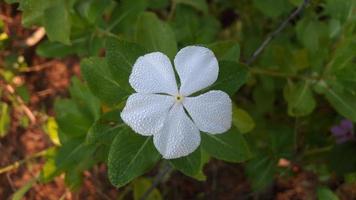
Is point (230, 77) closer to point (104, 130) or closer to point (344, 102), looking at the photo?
point (104, 130)

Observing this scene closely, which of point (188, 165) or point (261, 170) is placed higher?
point (188, 165)

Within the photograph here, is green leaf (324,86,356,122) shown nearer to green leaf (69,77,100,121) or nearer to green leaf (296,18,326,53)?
green leaf (296,18,326,53)

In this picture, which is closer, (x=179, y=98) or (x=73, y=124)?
(x=179, y=98)

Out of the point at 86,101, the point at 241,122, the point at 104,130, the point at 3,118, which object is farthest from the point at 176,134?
the point at 3,118

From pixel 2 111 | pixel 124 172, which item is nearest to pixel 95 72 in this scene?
pixel 124 172

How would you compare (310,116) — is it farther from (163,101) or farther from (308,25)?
(163,101)
